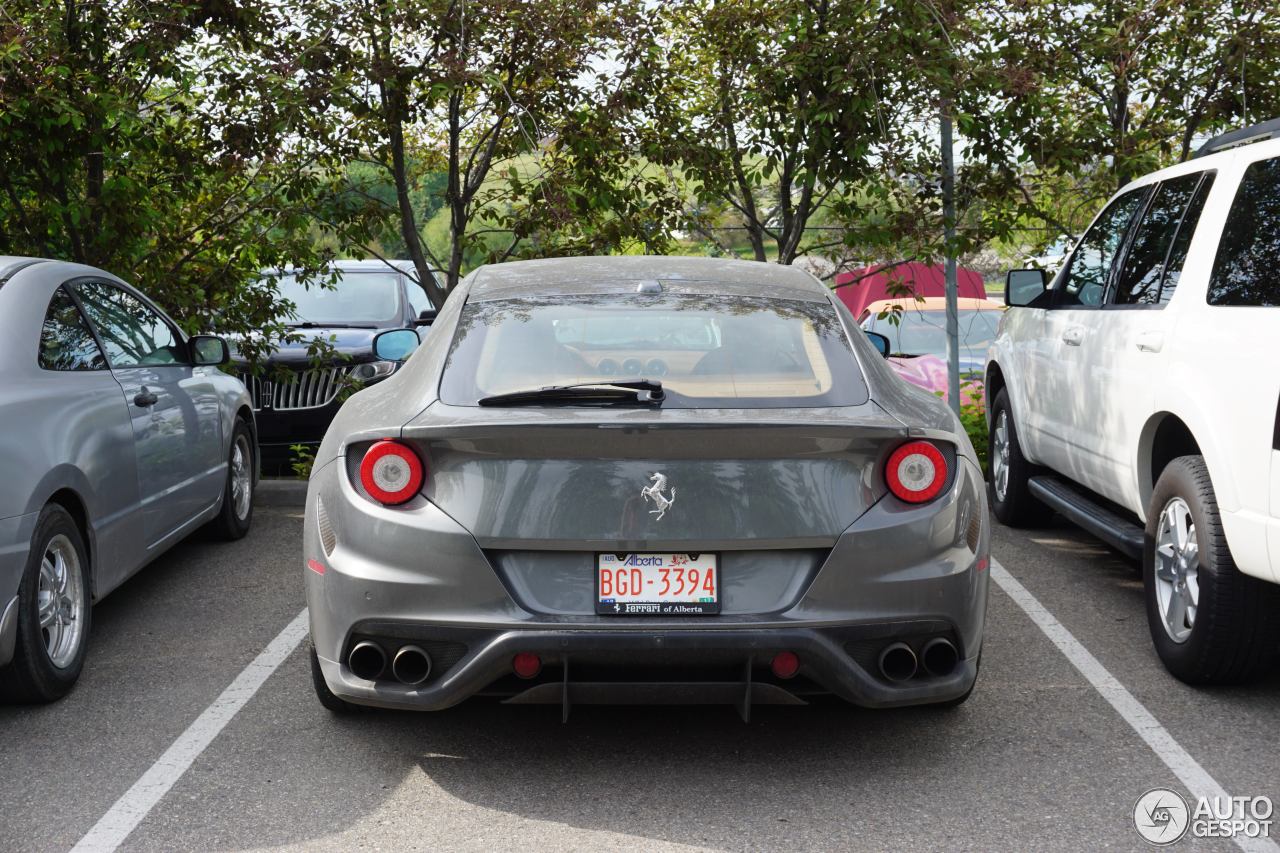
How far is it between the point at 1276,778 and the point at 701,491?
198 cm

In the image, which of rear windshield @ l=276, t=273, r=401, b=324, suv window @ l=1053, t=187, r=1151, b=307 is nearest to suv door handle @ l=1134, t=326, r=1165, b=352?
suv window @ l=1053, t=187, r=1151, b=307

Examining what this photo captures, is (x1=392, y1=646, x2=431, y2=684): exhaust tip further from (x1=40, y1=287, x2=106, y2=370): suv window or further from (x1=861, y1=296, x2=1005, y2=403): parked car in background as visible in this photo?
(x1=861, y1=296, x2=1005, y2=403): parked car in background

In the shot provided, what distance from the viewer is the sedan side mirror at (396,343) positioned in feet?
19.7

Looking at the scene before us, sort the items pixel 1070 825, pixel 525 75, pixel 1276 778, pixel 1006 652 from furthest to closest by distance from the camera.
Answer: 1. pixel 525 75
2. pixel 1006 652
3. pixel 1276 778
4. pixel 1070 825

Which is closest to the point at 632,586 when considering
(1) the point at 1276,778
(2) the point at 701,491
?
(2) the point at 701,491

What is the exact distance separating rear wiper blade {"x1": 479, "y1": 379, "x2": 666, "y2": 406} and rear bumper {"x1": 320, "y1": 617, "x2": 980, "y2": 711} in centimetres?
65

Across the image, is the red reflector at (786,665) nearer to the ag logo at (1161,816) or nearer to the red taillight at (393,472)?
the ag logo at (1161,816)

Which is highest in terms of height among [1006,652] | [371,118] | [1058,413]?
[371,118]

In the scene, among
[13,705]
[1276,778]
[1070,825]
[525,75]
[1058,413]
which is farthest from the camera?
[525,75]

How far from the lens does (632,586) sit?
154 inches

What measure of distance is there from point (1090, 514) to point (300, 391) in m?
6.20

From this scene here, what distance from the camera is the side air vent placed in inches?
163

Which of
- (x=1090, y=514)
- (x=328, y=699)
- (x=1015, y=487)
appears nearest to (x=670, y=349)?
(x=328, y=699)

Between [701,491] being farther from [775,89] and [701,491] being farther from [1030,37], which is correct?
[1030,37]
